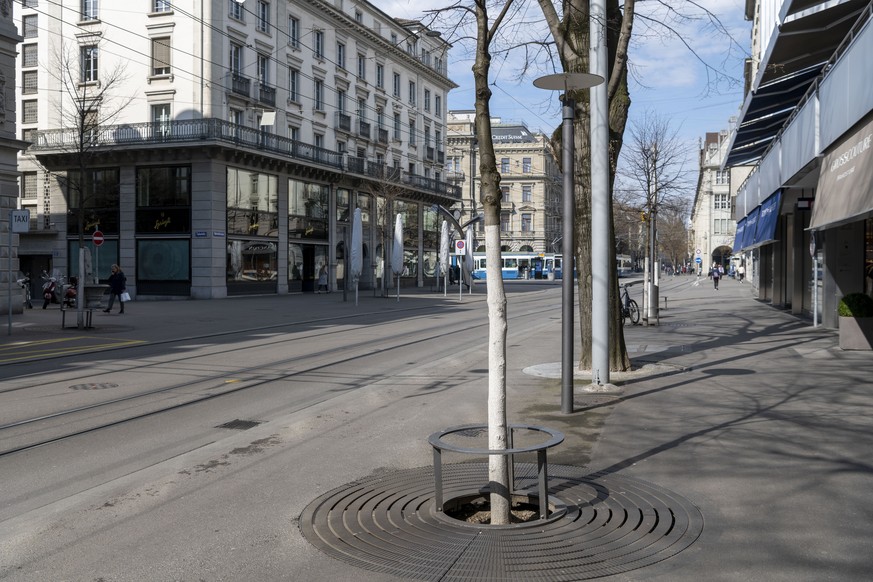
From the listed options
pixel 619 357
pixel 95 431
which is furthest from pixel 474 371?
pixel 95 431

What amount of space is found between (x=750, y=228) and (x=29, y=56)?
122 ft

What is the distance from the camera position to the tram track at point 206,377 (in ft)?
25.8

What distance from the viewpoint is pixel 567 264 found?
322 inches

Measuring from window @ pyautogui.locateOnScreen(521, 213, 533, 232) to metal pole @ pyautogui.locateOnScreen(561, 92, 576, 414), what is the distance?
90916 millimetres

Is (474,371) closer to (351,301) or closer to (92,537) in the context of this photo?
(92,537)

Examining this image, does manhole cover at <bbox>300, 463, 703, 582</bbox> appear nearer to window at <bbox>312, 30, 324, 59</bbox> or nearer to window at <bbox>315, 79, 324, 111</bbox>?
window at <bbox>315, 79, 324, 111</bbox>

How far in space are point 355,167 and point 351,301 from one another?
15.5 metres

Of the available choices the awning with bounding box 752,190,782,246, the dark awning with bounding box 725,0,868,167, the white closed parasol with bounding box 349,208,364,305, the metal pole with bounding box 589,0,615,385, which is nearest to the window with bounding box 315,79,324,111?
the white closed parasol with bounding box 349,208,364,305

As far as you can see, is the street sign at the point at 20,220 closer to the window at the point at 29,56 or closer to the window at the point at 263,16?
the window at the point at 263,16

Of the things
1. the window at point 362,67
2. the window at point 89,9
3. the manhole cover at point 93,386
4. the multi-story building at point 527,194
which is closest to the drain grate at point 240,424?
the manhole cover at point 93,386

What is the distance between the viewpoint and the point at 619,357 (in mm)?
11602

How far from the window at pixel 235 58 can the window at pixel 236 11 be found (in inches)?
51.9

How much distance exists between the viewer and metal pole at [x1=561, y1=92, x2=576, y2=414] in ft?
26.5

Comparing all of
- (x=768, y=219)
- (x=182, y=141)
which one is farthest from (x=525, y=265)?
(x=768, y=219)
